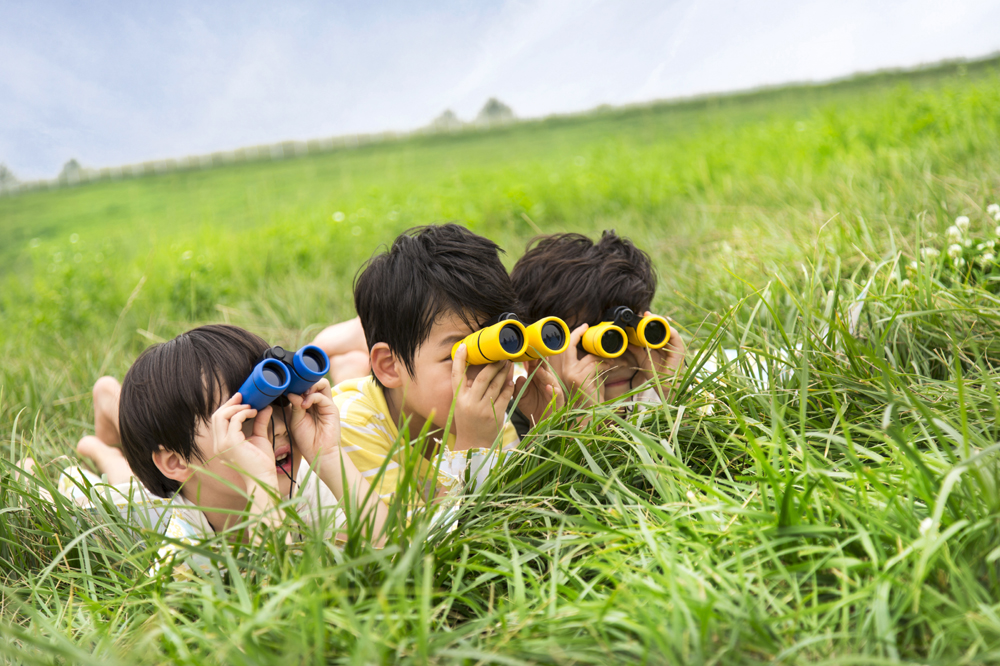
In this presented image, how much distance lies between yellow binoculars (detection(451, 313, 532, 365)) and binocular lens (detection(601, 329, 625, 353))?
14.9 inches

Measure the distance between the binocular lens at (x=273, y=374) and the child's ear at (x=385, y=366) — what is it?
41 cm

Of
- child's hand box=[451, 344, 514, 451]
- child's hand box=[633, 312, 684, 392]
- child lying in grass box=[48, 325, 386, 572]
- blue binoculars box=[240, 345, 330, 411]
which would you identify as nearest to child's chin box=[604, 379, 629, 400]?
child's hand box=[633, 312, 684, 392]

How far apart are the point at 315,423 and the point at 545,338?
0.78 metres

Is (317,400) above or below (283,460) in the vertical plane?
above

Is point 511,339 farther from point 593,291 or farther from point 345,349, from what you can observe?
point 345,349

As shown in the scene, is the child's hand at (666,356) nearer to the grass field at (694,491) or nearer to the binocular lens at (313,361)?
the grass field at (694,491)

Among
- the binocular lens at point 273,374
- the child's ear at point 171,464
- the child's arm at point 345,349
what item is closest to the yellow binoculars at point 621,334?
the binocular lens at point 273,374

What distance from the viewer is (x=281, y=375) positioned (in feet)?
6.17

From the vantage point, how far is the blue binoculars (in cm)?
181

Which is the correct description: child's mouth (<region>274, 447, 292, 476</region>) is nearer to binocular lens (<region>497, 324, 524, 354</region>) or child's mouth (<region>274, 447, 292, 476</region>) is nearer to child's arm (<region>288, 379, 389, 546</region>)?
child's arm (<region>288, 379, 389, 546</region>)

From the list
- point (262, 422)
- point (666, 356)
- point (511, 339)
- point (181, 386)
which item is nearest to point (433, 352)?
point (511, 339)

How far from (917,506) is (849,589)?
11.3 inches

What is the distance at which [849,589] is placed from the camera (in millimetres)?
1321

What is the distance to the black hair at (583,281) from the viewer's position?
102 inches
